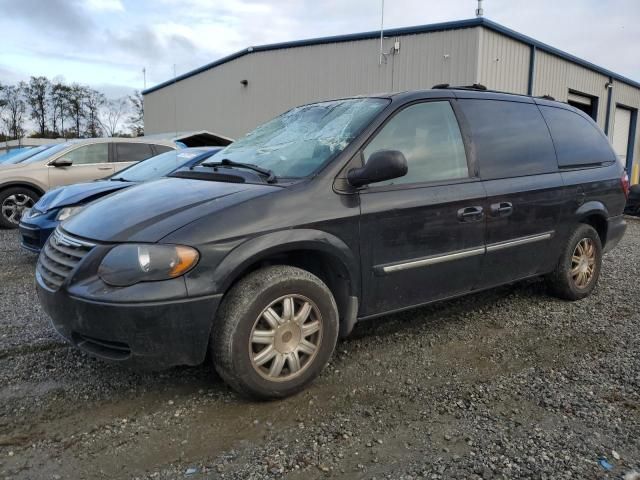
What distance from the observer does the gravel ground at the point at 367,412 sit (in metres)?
2.35

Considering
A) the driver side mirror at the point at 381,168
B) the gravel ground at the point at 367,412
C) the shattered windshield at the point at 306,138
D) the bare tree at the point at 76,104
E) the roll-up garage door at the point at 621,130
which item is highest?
the bare tree at the point at 76,104

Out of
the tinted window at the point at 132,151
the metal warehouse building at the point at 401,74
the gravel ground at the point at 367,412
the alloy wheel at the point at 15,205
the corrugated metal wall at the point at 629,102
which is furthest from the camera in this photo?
the corrugated metal wall at the point at 629,102

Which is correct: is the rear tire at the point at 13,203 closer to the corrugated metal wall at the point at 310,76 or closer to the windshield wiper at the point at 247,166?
the windshield wiper at the point at 247,166

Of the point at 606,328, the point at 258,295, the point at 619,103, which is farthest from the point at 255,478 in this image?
the point at 619,103

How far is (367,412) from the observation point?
9.17 feet

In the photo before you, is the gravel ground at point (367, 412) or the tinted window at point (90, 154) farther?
the tinted window at point (90, 154)

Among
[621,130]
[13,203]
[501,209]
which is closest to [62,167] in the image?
[13,203]

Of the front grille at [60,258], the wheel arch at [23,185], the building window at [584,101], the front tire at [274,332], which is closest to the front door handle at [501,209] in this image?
the front tire at [274,332]

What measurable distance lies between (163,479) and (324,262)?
1454 millimetres

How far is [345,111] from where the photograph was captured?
12.0ft

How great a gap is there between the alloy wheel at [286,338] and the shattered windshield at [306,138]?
82 centimetres

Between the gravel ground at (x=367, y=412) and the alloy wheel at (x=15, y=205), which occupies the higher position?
the alloy wheel at (x=15, y=205)

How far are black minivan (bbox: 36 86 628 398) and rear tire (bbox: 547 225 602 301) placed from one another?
6.7 inches

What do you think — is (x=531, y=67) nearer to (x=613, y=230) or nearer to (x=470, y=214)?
(x=613, y=230)
